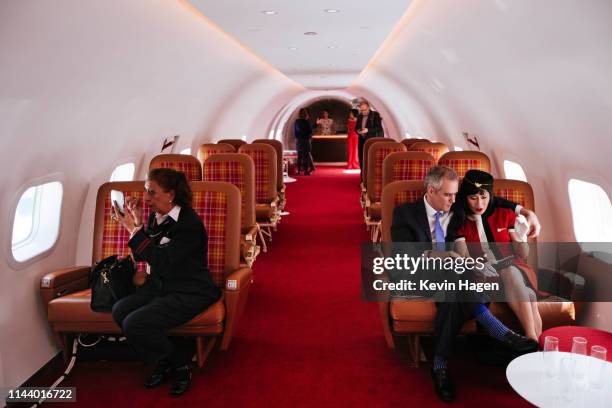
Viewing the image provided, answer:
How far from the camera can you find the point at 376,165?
7.55 metres

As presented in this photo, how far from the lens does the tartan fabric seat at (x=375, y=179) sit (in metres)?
7.34

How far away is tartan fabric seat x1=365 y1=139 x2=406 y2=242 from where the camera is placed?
24.1 ft

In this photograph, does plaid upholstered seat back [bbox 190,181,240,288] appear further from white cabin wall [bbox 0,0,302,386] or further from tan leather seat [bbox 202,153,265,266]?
tan leather seat [bbox 202,153,265,266]

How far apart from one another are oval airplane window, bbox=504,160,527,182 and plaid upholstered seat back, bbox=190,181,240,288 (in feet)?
12.2

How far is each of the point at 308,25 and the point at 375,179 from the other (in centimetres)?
221

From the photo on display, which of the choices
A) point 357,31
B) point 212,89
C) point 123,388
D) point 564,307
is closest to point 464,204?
point 564,307

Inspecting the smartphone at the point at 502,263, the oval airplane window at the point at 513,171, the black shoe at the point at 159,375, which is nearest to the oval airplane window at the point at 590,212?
the smartphone at the point at 502,263

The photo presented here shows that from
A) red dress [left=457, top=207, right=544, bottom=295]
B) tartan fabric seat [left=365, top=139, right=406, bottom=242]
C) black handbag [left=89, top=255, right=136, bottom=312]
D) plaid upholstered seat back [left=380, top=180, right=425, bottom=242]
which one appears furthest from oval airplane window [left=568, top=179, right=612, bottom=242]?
black handbag [left=89, top=255, right=136, bottom=312]

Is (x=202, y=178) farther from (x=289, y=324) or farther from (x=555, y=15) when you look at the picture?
(x=555, y=15)

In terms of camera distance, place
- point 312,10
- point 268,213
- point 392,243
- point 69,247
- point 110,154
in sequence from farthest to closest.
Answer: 1. point 268,213
2. point 110,154
3. point 312,10
4. point 69,247
5. point 392,243

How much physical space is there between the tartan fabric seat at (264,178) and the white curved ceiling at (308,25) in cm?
140

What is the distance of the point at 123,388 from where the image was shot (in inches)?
154

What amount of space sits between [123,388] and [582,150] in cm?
383

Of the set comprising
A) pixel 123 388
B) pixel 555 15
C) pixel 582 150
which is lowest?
pixel 123 388
